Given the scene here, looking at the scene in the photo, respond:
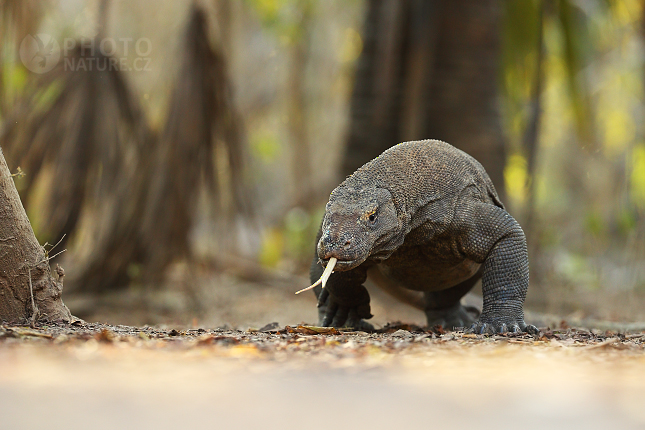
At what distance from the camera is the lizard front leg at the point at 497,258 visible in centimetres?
349

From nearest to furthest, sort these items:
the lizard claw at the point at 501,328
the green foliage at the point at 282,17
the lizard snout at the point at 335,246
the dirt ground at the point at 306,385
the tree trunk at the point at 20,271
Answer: the dirt ground at the point at 306,385 → the lizard snout at the point at 335,246 → the tree trunk at the point at 20,271 → the lizard claw at the point at 501,328 → the green foliage at the point at 282,17

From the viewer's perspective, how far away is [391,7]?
27.1 feet

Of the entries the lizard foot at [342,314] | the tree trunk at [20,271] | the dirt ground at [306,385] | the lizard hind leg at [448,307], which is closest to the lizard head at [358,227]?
the dirt ground at [306,385]

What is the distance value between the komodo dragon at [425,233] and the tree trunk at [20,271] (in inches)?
48.1

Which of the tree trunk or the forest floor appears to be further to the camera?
the tree trunk

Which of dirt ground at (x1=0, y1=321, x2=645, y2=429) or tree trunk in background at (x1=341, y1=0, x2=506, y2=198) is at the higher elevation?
tree trunk in background at (x1=341, y1=0, x2=506, y2=198)

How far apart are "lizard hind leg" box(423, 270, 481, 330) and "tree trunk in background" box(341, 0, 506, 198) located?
3657 mm

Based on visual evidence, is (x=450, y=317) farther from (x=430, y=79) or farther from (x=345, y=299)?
(x=430, y=79)

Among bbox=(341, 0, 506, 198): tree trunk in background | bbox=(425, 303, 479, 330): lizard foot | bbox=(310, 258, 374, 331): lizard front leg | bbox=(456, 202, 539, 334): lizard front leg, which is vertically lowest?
bbox=(425, 303, 479, 330): lizard foot

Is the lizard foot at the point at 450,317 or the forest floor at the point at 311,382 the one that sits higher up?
the forest floor at the point at 311,382

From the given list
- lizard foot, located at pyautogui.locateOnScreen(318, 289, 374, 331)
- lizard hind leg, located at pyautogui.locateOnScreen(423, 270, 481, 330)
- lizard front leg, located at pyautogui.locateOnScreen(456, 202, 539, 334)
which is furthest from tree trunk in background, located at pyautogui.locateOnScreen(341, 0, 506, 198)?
lizard front leg, located at pyautogui.locateOnScreen(456, 202, 539, 334)

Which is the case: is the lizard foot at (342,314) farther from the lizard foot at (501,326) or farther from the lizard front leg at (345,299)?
the lizard foot at (501,326)

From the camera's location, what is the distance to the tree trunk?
10.1ft

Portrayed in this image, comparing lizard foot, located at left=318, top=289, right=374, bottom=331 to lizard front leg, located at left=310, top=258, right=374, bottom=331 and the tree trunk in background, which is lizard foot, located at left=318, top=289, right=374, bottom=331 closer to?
lizard front leg, located at left=310, top=258, right=374, bottom=331
